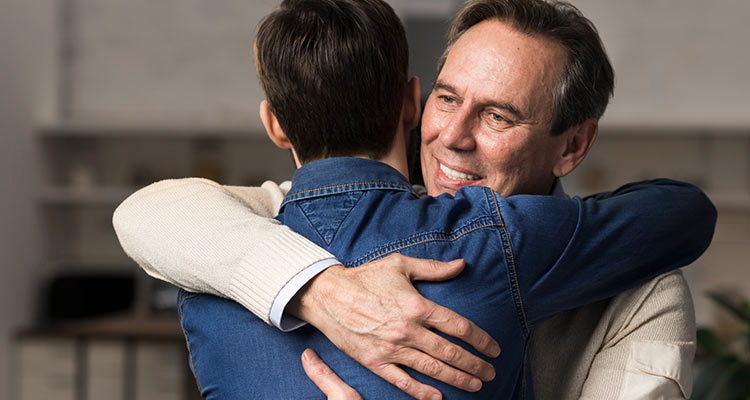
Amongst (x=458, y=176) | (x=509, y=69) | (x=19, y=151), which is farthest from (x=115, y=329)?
(x=509, y=69)

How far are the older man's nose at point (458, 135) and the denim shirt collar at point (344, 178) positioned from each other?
265 mm

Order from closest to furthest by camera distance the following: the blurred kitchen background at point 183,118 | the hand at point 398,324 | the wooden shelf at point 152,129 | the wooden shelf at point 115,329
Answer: the hand at point 398,324, the wooden shelf at point 115,329, the blurred kitchen background at point 183,118, the wooden shelf at point 152,129

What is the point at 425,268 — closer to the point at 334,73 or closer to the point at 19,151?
the point at 334,73

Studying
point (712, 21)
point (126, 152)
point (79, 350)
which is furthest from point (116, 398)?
point (712, 21)

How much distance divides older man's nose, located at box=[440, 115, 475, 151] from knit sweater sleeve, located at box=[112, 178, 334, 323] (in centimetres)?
34

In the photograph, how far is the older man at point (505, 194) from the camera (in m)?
0.98

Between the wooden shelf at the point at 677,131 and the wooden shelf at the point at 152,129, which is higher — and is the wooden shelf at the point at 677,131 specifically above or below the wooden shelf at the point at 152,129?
above

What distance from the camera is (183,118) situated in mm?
4914

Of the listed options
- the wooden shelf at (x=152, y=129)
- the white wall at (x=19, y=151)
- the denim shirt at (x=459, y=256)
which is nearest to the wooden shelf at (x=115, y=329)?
the white wall at (x=19, y=151)

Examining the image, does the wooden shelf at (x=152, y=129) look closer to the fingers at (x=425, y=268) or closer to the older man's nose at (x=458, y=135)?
the older man's nose at (x=458, y=135)

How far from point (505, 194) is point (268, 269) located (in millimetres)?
559

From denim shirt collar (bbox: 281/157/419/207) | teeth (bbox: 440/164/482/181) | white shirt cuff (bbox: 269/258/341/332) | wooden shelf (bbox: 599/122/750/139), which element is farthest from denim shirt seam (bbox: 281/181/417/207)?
wooden shelf (bbox: 599/122/750/139)

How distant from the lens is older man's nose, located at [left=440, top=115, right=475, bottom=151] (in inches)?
52.7

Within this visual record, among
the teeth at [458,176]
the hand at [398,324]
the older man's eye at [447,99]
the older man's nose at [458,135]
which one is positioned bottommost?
the hand at [398,324]
